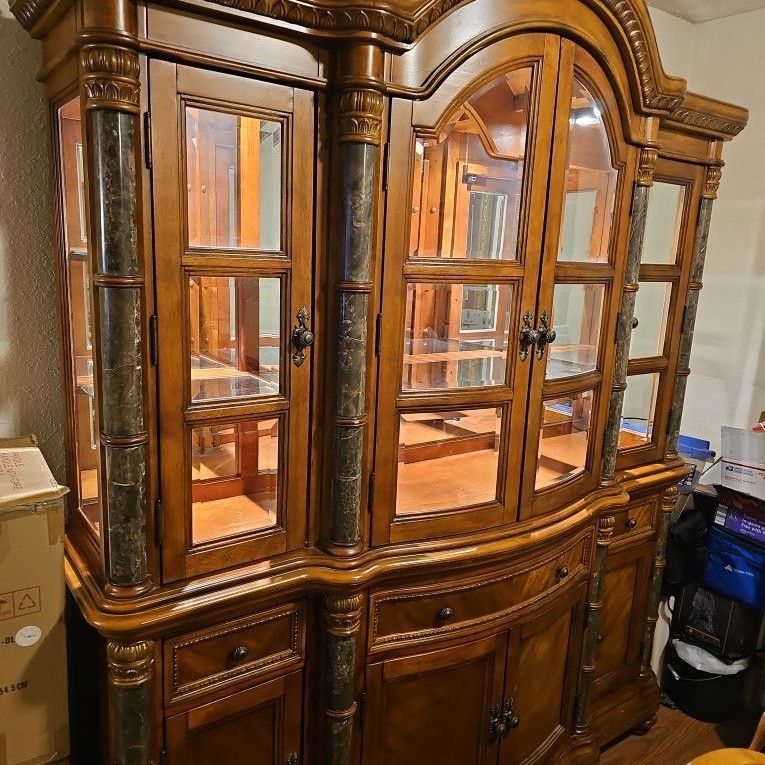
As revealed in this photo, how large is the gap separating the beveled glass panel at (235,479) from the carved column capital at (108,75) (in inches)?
24.3

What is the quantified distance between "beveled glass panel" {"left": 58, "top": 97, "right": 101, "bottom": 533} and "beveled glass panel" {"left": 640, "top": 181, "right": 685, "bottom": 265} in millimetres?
1635

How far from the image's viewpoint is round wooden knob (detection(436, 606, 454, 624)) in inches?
63.5

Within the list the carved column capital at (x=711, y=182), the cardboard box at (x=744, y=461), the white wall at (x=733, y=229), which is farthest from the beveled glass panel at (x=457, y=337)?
the white wall at (x=733, y=229)

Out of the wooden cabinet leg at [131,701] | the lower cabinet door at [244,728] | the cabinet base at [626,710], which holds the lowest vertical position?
the cabinet base at [626,710]

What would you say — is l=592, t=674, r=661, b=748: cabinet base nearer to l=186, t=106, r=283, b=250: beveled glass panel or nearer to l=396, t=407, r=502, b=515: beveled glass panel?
l=396, t=407, r=502, b=515: beveled glass panel

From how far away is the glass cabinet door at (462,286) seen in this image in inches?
56.1

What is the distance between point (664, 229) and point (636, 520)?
0.96m

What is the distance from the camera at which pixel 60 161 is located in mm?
1396

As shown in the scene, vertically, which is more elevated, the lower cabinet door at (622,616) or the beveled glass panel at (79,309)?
the beveled glass panel at (79,309)

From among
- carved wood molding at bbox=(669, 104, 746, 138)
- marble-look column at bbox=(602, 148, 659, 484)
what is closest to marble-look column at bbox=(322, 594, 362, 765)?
marble-look column at bbox=(602, 148, 659, 484)

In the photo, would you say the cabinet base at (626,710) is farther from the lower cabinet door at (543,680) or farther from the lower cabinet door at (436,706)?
the lower cabinet door at (436,706)

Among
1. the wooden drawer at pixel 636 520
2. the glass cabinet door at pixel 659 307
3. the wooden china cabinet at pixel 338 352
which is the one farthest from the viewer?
the wooden drawer at pixel 636 520

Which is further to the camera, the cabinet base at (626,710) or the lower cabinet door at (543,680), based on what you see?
the cabinet base at (626,710)

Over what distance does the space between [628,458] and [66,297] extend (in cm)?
174
